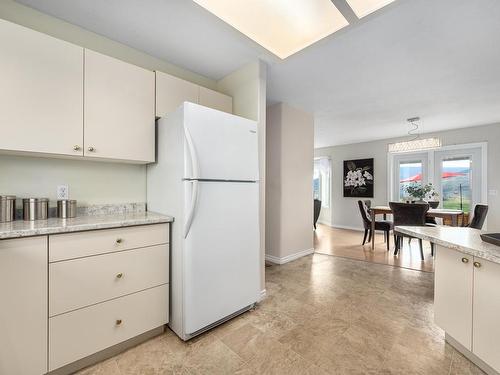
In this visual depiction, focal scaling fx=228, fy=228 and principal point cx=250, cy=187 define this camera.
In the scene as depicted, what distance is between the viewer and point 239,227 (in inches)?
75.0

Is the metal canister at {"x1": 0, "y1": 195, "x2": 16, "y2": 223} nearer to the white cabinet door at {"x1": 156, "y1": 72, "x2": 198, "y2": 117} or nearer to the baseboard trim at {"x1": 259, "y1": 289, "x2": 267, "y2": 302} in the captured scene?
the white cabinet door at {"x1": 156, "y1": 72, "x2": 198, "y2": 117}

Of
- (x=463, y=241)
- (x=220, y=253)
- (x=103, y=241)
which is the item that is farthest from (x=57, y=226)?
(x=463, y=241)

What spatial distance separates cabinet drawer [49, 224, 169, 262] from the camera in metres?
1.32

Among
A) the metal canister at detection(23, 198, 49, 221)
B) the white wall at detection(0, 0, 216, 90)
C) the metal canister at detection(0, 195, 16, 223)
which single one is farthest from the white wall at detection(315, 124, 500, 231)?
the metal canister at detection(0, 195, 16, 223)

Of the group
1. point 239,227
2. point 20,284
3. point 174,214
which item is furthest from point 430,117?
point 20,284

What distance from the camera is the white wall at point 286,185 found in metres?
3.50

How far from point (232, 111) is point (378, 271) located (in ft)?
9.29

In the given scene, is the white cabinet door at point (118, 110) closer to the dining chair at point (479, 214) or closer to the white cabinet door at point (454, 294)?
the white cabinet door at point (454, 294)

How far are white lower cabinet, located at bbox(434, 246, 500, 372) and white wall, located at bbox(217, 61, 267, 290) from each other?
1431 mm

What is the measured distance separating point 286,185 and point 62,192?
8.95 ft

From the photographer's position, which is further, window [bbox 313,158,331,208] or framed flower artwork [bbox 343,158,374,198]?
→ window [bbox 313,158,331,208]

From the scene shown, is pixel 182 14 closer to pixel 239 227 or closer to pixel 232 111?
pixel 232 111

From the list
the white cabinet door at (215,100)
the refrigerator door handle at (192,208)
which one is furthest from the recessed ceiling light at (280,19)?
the refrigerator door handle at (192,208)

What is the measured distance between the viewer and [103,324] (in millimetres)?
1459
